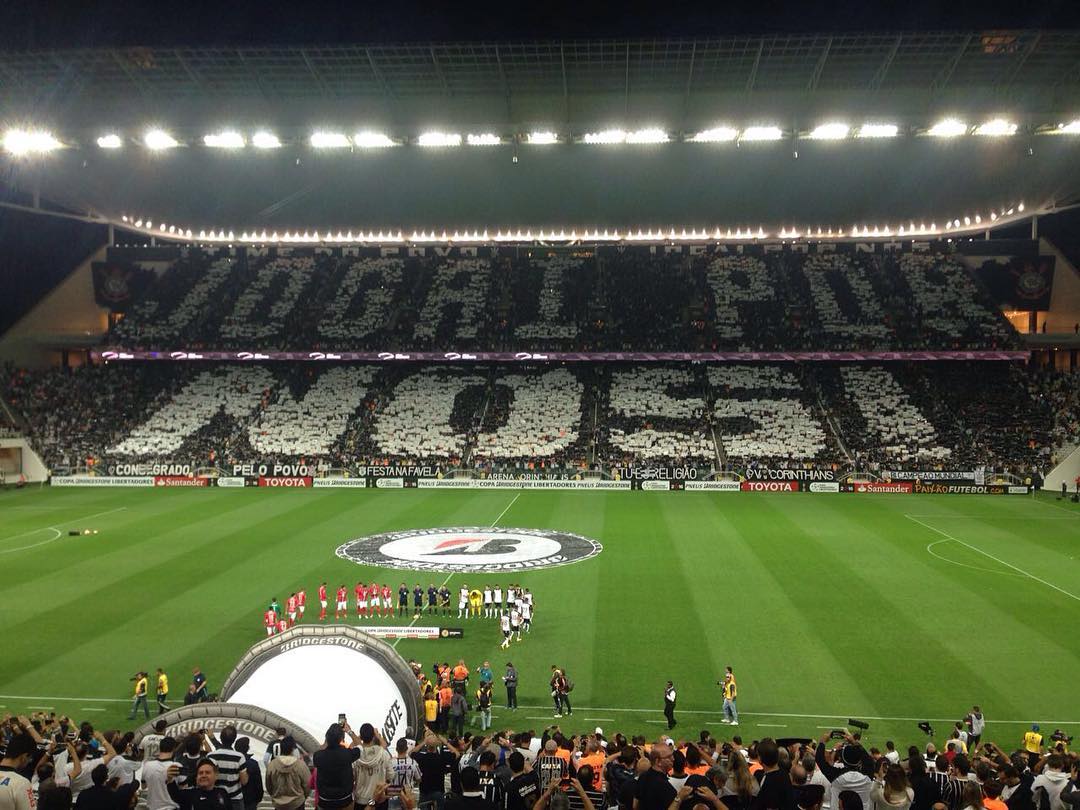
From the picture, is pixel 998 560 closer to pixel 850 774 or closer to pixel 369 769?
pixel 850 774

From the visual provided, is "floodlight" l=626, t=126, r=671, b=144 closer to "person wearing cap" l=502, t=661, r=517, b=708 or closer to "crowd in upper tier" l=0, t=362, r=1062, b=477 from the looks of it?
"crowd in upper tier" l=0, t=362, r=1062, b=477

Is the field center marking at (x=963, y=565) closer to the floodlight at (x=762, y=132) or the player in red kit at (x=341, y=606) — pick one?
the floodlight at (x=762, y=132)

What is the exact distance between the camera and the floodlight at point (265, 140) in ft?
123

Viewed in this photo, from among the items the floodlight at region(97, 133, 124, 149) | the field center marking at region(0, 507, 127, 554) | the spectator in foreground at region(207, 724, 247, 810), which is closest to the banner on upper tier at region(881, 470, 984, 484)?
the field center marking at region(0, 507, 127, 554)

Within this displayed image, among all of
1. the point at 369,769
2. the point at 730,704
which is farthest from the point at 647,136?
the point at 369,769

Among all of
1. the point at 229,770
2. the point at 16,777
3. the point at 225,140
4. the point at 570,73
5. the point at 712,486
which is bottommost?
the point at 712,486

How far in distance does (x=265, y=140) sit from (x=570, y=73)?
14.8m

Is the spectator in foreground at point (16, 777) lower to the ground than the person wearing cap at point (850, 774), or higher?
higher

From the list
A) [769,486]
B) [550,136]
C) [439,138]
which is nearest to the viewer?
[550,136]

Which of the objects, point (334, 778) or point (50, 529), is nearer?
point (334, 778)

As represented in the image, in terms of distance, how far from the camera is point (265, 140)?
3800 cm

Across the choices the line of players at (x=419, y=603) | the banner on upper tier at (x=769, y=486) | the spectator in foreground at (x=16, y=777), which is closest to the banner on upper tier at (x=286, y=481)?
the banner on upper tier at (x=769, y=486)

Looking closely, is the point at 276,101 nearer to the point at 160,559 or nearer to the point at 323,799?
the point at 160,559

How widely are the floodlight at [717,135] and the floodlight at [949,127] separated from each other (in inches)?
319
